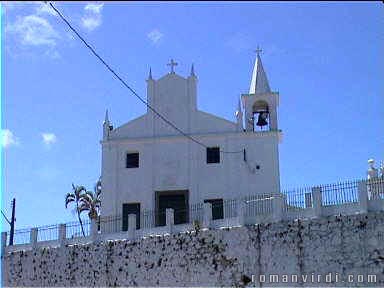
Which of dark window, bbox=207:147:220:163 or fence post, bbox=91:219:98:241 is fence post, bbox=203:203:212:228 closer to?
fence post, bbox=91:219:98:241

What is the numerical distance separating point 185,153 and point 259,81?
4413 mm

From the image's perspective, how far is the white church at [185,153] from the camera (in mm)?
27156

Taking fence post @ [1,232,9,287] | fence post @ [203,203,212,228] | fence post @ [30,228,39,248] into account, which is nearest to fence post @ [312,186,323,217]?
fence post @ [203,203,212,228]

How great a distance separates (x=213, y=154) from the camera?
2781 cm

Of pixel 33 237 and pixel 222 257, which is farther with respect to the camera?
pixel 33 237

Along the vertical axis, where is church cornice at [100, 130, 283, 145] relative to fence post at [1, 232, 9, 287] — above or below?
above

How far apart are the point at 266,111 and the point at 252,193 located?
367cm

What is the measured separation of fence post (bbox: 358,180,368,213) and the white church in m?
7.78

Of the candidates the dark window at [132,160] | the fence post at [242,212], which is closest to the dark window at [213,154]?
the dark window at [132,160]

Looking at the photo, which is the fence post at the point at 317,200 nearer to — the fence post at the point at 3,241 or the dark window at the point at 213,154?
the dark window at the point at 213,154

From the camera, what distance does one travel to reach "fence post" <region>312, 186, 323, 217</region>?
19.8m

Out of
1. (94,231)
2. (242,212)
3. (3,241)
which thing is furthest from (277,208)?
(3,241)

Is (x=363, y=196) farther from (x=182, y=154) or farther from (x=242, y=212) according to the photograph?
(x=182, y=154)

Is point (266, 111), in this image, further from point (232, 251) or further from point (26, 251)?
point (26, 251)
